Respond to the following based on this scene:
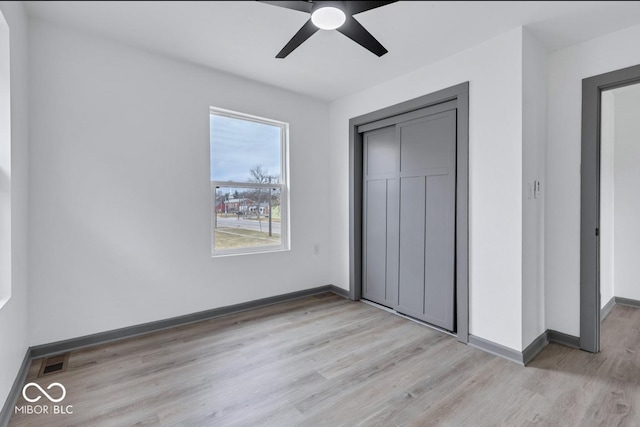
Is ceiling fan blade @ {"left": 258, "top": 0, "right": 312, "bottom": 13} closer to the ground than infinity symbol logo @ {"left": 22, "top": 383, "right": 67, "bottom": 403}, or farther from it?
farther from it

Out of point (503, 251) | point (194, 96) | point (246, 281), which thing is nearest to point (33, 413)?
point (246, 281)

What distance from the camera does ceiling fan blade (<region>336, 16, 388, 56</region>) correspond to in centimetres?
168

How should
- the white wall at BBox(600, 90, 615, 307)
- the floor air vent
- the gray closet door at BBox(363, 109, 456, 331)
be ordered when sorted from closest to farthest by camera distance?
1. the floor air vent
2. the gray closet door at BBox(363, 109, 456, 331)
3. the white wall at BBox(600, 90, 615, 307)

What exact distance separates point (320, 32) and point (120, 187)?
6.67ft

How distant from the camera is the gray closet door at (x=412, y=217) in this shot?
270 centimetres

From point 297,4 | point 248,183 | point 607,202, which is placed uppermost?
point 297,4

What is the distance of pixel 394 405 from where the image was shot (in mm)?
1751

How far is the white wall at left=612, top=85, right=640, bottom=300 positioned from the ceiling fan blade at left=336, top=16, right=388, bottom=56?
3168 mm

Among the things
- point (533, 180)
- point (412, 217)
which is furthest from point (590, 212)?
point (412, 217)

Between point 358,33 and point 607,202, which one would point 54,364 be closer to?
point 358,33

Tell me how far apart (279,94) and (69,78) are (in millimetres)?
1874

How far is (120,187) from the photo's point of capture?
2492 millimetres

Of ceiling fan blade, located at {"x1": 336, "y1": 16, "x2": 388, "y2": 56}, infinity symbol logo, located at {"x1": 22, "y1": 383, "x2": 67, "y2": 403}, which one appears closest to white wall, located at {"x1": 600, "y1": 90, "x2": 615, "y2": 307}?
ceiling fan blade, located at {"x1": 336, "y1": 16, "x2": 388, "y2": 56}

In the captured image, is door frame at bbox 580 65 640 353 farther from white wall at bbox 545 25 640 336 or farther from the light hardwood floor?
the light hardwood floor
